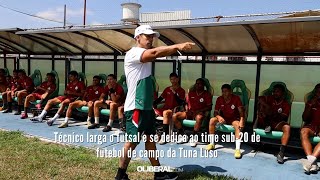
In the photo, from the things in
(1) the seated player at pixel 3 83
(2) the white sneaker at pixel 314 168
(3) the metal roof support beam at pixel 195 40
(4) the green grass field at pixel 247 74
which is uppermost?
(3) the metal roof support beam at pixel 195 40

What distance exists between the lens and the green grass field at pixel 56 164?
426 centimetres

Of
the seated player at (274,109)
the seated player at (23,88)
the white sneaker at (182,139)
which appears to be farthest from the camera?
the seated player at (23,88)

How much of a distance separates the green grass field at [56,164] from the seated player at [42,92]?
2.87 m

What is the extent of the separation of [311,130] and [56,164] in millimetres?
3866

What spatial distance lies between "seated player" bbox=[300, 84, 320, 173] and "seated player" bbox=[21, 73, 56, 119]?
612 centimetres

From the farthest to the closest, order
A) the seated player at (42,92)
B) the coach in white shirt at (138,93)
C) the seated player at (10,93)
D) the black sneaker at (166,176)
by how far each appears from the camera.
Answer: the seated player at (10,93), the seated player at (42,92), the black sneaker at (166,176), the coach in white shirt at (138,93)

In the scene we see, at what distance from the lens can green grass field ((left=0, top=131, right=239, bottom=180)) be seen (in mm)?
4258

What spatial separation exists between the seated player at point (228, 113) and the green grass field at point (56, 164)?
155 centimetres

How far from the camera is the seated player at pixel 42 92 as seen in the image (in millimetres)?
8547

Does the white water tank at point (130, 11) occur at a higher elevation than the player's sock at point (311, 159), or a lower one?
higher

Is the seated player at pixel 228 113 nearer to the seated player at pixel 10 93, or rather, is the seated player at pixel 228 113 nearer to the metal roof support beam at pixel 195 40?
the metal roof support beam at pixel 195 40

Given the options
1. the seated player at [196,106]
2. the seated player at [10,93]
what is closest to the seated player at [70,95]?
the seated player at [10,93]

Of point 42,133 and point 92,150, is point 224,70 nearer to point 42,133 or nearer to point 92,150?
point 92,150

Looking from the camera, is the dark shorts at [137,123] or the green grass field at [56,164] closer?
the dark shorts at [137,123]
